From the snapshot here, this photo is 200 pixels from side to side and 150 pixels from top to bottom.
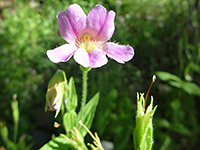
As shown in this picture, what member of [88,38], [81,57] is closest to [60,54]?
[81,57]

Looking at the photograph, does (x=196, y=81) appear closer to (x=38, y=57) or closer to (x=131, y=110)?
(x=131, y=110)

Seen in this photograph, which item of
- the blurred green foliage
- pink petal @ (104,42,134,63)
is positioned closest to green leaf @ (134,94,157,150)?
pink petal @ (104,42,134,63)

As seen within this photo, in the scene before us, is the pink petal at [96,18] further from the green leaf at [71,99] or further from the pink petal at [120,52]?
the green leaf at [71,99]

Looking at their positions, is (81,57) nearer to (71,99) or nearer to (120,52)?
(120,52)

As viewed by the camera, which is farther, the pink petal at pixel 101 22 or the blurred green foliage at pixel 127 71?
the blurred green foliage at pixel 127 71

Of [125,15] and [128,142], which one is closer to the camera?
[128,142]

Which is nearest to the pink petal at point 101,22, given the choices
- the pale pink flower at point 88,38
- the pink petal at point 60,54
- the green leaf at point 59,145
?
the pale pink flower at point 88,38

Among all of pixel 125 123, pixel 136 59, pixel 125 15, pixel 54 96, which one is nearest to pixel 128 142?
pixel 125 123

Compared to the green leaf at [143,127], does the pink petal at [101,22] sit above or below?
above
